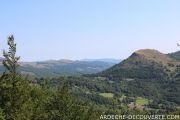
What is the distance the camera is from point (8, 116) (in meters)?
53.0

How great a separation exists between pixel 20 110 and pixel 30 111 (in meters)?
3.22

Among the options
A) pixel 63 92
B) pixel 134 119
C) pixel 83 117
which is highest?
pixel 63 92

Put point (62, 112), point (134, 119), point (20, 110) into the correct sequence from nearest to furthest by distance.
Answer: point (20, 110) → point (62, 112) → point (134, 119)

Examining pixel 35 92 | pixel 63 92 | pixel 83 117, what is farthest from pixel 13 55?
pixel 35 92

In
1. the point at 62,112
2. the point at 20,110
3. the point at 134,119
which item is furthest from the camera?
the point at 134,119

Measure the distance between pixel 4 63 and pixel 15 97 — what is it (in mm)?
5198

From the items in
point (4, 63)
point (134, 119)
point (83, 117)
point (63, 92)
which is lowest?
point (134, 119)

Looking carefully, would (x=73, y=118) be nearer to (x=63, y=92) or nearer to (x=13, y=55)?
(x=63, y=92)

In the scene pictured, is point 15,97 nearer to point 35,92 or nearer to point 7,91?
point 7,91

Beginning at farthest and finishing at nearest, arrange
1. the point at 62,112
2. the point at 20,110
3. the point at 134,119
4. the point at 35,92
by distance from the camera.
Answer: the point at 134,119
the point at 35,92
the point at 62,112
the point at 20,110

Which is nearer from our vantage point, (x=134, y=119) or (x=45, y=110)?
(x=45, y=110)

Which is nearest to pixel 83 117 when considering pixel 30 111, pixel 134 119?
pixel 30 111

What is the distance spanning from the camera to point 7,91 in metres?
54.0

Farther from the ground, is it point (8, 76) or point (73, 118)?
point (8, 76)
